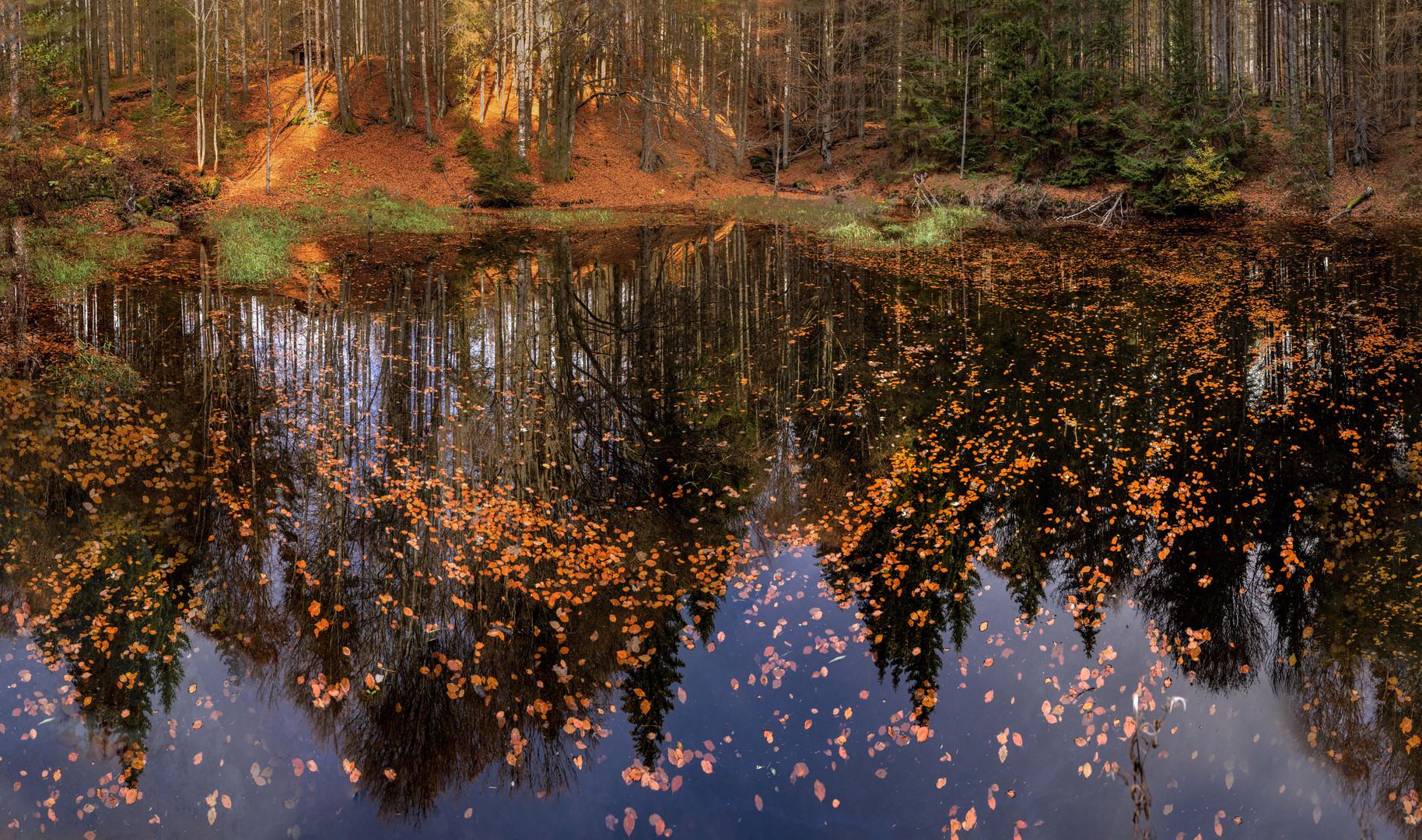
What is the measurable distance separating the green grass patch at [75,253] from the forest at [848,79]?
2.27 metres

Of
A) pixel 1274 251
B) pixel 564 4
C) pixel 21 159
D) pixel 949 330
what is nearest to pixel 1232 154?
pixel 1274 251

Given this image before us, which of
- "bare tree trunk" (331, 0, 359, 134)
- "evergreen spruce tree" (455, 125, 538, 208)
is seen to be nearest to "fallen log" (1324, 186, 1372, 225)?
"evergreen spruce tree" (455, 125, 538, 208)

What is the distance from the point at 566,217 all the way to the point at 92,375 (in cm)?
1690

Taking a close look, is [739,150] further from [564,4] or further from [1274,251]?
[1274,251]

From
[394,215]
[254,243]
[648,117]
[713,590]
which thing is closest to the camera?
[713,590]

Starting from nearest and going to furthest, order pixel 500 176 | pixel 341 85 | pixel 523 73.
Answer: pixel 500 176, pixel 523 73, pixel 341 85

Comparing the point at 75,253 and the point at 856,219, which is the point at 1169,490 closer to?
the point at 75,253

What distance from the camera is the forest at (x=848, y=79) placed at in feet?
90.8

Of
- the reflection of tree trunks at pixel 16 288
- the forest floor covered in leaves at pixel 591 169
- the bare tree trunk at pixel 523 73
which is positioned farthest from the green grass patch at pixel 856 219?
the reflection of tree trunks at pixel 16 288

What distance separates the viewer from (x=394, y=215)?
24.6 meters

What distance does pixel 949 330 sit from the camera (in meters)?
13.3

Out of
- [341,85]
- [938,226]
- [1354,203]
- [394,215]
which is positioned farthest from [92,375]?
[1354,203]

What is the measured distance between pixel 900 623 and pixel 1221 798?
201 cm

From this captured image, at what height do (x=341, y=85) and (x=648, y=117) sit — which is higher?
(x=341, y=85)
